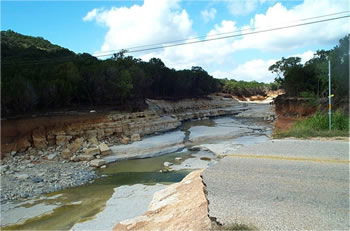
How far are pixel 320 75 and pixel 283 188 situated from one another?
24566 millimetres

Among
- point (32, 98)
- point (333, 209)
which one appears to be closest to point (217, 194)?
point (333, 209)

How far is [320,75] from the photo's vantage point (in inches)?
1071

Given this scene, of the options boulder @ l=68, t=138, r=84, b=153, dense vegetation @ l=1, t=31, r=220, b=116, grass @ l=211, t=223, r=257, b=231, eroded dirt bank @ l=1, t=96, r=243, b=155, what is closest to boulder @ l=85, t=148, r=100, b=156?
boulder @ l=68, t=138, r=84, b=153

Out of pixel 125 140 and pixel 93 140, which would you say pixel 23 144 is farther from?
pixel 125 140

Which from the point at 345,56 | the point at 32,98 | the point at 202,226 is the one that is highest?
the point at 345,56

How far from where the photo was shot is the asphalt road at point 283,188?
186 inches

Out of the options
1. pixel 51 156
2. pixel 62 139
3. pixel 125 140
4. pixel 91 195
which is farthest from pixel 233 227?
pixel 62 139

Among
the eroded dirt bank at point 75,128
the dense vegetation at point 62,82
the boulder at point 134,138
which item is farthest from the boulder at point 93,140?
the dense vegetation at point 62,82

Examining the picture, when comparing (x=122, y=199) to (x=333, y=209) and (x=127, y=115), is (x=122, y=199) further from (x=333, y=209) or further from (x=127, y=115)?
(x=127, y=115)

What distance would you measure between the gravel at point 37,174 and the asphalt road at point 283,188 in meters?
10.6

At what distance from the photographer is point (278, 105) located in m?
35.9

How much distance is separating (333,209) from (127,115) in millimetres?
29544

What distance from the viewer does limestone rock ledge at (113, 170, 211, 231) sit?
16.8 feet

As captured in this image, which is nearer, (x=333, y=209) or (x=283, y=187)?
(x=333, y=209)
